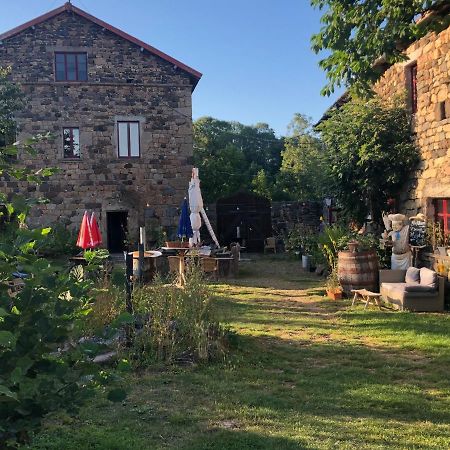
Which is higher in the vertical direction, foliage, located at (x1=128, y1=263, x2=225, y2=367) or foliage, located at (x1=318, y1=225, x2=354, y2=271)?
foliage, located at (x1=318, y1=225, x2=354, y2=271)

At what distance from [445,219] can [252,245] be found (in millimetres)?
9995

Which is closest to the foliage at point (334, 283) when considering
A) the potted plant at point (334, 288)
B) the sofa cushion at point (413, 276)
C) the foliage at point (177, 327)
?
the potted plant at point (334, 288)

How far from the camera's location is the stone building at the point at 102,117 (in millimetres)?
16203

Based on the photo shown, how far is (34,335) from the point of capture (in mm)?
1897

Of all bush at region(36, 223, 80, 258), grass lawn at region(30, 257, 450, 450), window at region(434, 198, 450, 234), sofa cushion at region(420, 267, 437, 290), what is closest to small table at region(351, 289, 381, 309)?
sofa cushion at region(420, 267, 437, 290)

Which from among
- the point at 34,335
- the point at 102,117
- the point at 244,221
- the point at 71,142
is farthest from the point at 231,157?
the point at 34,335

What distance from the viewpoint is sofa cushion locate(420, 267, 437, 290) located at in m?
7.72

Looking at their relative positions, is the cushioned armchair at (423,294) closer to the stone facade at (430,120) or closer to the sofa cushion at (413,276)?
the sofa cushion at (413,276)

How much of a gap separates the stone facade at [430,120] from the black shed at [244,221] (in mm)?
8530

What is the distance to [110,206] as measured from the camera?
54.7ft

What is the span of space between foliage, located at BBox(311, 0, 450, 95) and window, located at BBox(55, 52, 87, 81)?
1195cm

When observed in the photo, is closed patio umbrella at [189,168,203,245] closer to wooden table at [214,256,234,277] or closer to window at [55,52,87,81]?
wooden table at [214,256,234,277]

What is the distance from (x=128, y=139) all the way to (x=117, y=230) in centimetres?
314

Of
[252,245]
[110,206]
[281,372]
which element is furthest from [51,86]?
[281,372]
